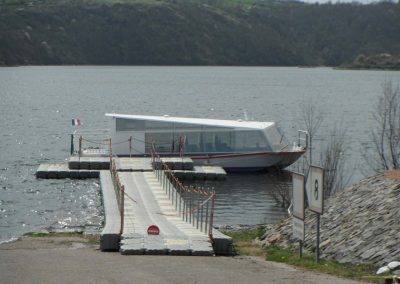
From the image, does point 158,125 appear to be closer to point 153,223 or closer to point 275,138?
point 275,138

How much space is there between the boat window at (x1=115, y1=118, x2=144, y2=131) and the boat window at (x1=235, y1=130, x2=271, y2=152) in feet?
16.2

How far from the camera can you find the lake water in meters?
35.8

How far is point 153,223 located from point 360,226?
7.64 m

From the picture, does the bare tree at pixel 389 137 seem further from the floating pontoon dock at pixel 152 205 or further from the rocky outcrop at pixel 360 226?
the rocky outcrop at pixel 360 226

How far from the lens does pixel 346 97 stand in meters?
128

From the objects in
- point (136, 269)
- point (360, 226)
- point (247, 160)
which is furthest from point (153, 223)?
point (247, 160)

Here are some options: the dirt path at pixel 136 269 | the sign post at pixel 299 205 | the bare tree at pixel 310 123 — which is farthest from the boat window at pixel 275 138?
the sign post at pixel 299 205

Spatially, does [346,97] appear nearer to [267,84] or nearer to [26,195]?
[267,84]

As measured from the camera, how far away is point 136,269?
17.4 m

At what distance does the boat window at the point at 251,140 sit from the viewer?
159ft

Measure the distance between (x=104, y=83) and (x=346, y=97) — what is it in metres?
52.4

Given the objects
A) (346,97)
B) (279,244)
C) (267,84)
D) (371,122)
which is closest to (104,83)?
(267,84)

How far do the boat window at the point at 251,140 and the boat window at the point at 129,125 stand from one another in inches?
194

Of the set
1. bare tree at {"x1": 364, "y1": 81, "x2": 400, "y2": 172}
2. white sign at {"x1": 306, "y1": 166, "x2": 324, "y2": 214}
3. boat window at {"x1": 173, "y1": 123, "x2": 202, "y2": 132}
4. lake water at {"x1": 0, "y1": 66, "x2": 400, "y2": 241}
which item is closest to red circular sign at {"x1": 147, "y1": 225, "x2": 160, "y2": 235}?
white sign at {"x1": 306, "y1": 166, "x2": 324, "y2": 214}
